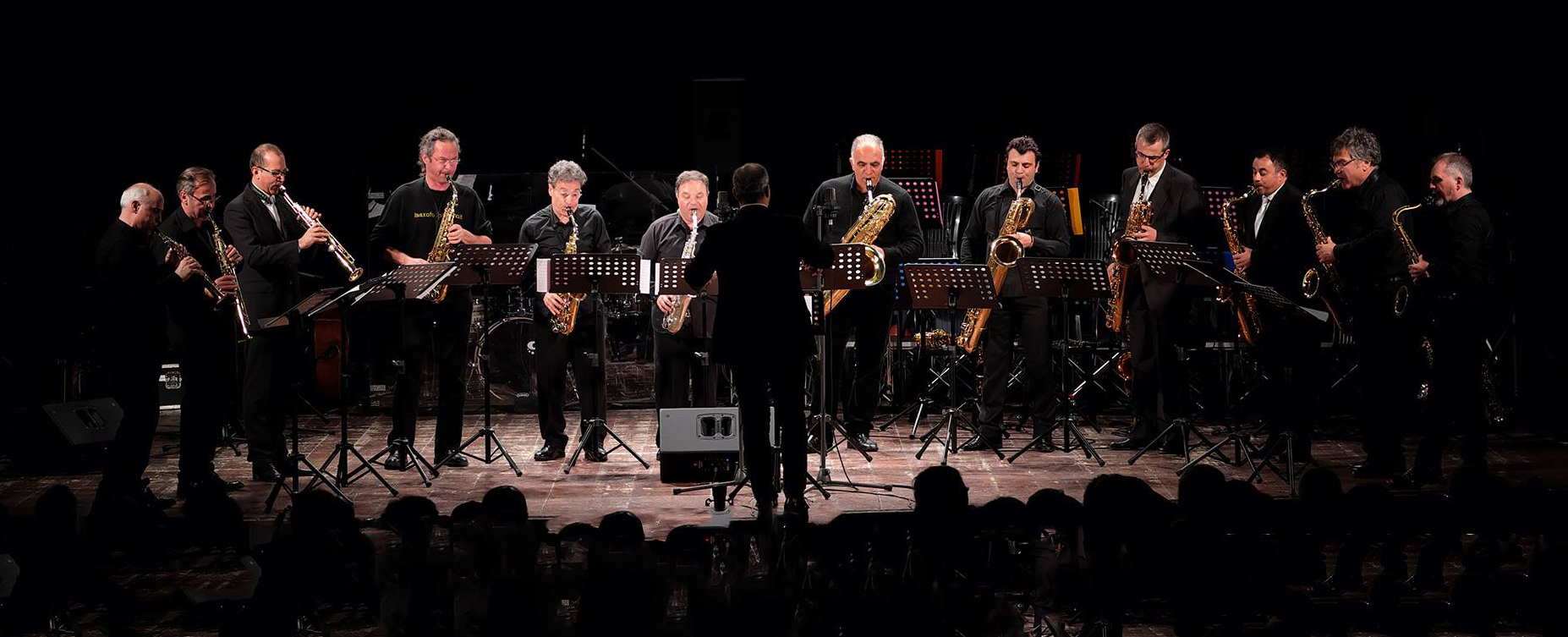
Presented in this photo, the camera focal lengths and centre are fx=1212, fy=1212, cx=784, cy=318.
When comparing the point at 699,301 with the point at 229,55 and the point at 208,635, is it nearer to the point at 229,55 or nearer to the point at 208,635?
the point at 208,635

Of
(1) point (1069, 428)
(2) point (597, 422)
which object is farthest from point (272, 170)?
(1) point (1069, 428)

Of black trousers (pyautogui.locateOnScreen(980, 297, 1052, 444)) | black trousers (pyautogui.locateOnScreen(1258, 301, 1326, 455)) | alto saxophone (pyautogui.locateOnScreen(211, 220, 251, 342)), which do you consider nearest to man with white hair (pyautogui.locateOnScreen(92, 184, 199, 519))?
alto saxophone (pyautogui.locateOnScreen(211, 220, 251, 342))

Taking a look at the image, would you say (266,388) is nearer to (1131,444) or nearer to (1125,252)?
(1125,252)

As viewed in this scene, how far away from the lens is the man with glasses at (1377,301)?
674 cm

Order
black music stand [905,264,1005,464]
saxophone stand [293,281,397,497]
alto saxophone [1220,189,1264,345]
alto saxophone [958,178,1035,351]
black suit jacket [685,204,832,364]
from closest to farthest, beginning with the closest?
black suit jacket [685,204,832,364] < saxophone stand [293,281,397,497] < black music stand [905,264,1005,464] < alto saxophone [958,178,1035,351] < alto saxophone [1220,189,1264,345]

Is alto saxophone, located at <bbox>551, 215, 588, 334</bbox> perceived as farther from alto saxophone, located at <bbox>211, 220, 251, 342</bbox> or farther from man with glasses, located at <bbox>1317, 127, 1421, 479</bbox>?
man with glasses, located at <bbox>1317, 127, 1421, 479</bbox>

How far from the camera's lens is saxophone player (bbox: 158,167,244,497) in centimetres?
632

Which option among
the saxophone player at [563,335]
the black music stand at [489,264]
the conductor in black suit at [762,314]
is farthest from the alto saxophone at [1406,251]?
the black music stand at [489,264]

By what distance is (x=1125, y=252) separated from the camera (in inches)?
288

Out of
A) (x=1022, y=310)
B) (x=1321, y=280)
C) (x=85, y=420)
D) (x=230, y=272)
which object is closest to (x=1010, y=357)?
(x=1022, y=310)

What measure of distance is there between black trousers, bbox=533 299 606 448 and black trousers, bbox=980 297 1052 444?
8.04ft

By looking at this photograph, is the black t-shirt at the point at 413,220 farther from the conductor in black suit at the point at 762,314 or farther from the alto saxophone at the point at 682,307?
the conductor in black suit at the point at 762,314

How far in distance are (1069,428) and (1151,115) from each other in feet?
17.1

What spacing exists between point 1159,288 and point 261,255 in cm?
521
